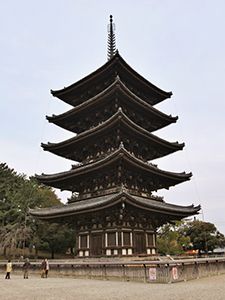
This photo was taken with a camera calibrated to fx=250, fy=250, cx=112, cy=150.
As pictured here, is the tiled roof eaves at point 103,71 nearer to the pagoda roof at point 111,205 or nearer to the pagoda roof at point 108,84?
A: the pagoda roof at point 108,84

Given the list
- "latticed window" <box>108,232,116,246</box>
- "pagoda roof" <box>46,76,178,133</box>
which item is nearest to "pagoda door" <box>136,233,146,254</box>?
"latticed window" <box>108,232,116,246</box>

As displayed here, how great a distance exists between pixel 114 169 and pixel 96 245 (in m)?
6.65

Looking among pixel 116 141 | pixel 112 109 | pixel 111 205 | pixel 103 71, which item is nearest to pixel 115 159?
pixel 111 205

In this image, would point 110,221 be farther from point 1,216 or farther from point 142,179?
point 1,216

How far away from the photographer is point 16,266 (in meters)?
23.3

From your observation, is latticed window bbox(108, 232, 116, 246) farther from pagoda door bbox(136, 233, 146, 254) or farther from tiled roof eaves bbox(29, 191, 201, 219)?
tiled roof eaves bbox(29, 191, 201, 219)

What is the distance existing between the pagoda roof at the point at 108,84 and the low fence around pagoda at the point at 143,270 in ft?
59.5

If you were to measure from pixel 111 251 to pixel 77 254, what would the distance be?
4101 mm

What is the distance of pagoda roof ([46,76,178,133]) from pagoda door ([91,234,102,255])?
1191 cm

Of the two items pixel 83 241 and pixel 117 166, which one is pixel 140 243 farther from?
pixel 117 166

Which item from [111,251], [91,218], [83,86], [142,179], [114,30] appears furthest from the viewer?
[114,30]

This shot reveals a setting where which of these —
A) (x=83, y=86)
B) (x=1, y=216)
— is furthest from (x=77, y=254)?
(x=1, y=216)

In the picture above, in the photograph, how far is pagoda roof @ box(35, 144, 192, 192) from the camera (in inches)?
804

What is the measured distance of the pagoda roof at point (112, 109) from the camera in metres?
23.8
